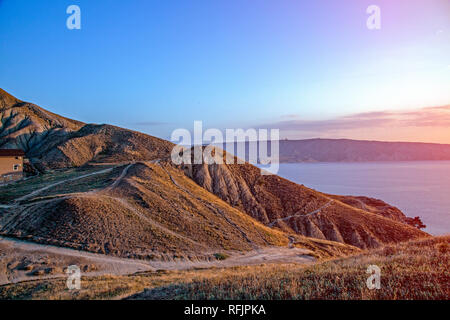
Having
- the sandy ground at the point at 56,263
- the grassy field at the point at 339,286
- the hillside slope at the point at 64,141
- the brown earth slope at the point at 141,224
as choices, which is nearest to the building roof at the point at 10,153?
the hillside slope at the point at 64,141

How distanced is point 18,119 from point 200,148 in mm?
56954

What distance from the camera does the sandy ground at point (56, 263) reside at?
659 inches

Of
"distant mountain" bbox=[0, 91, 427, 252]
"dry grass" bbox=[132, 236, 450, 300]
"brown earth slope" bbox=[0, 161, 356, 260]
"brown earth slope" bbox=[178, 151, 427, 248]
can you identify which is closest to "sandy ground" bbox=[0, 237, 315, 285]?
"brown earth slope" bbox=[0, 161, 356, 260]

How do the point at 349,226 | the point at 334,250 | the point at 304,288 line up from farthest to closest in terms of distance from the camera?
the point at 349,226, the point at 334,250, the point at 304,288

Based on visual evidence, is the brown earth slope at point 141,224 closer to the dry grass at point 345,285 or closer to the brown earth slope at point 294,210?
the brown earth slope at point 294,210

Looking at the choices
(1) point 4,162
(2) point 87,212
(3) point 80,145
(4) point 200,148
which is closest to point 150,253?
(2) point 87,212

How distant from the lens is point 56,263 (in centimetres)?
1816

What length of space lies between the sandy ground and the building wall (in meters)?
28.7

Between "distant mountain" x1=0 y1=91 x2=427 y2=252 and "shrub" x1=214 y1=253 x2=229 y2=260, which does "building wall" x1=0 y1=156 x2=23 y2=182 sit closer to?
"distant mountain" x1=0 y1=91 x2=427 y2=252

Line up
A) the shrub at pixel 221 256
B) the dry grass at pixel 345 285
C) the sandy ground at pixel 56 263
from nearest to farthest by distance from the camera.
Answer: the dry grass at pixel 345 285, the sandy ground at pixel 56 263, the shrub at pixel 221 256

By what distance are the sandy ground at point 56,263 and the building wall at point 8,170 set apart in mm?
28656

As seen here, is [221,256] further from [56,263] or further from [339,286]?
[339,286]
